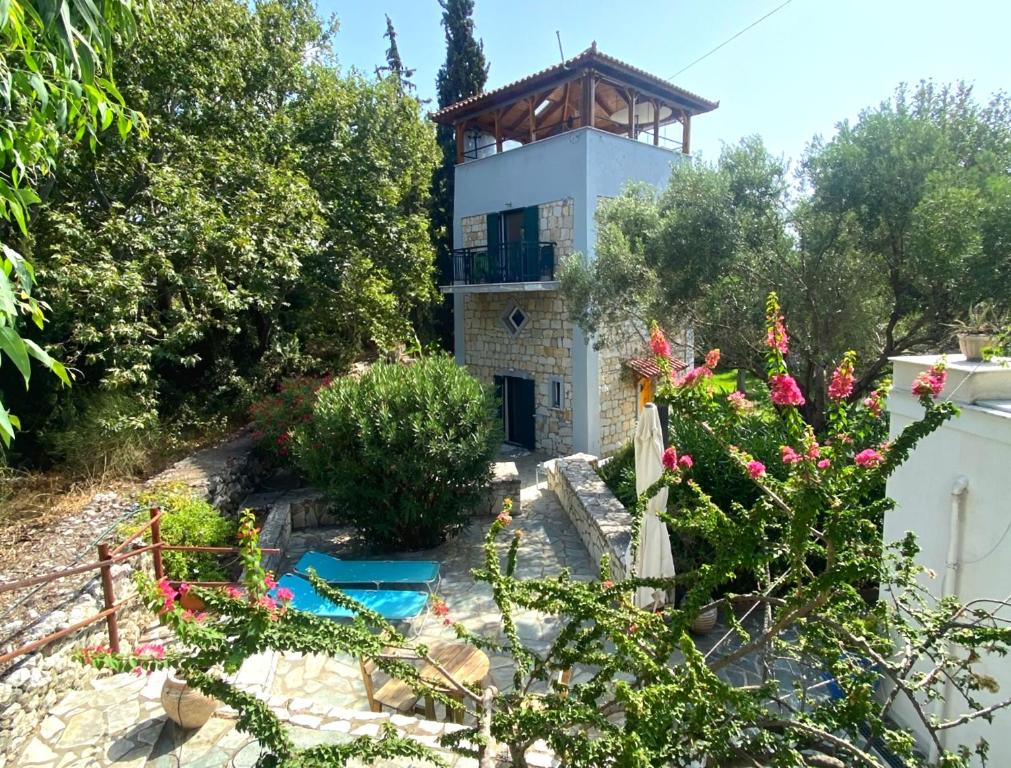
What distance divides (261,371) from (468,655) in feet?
33.1

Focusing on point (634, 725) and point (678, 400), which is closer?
point (634, 725)

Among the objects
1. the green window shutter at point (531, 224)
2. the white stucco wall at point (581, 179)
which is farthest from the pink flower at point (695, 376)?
the green window shutter at point (531, 224)

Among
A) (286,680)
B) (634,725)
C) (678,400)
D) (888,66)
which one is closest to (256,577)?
(634,725)

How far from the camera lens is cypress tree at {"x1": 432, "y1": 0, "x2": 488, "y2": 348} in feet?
63.5

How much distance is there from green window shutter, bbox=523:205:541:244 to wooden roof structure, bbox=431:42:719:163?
197 centimetres

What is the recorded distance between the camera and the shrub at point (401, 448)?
794cm

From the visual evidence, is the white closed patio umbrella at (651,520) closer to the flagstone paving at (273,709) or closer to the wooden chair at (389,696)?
the flagstone paving at (273,709)

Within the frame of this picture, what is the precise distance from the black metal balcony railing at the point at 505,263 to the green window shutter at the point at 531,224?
333 millimetres

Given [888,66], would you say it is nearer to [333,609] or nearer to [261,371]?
[333,609]

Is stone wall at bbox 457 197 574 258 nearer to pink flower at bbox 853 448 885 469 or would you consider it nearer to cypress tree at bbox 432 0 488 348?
cypress tree at bbox 432 0 488 348

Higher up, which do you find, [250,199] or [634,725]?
[250,199]

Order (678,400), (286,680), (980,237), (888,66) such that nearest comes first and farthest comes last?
(678,400) → (286,680) → (980,237) → (888,66)

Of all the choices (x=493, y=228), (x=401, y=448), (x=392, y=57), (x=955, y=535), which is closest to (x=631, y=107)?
(x=493, y=228)

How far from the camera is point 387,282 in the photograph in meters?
13.9
